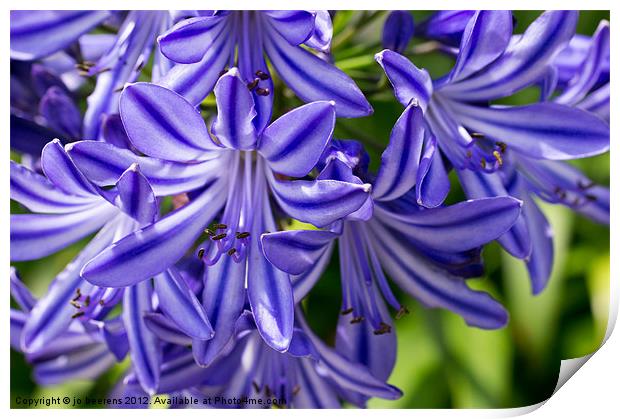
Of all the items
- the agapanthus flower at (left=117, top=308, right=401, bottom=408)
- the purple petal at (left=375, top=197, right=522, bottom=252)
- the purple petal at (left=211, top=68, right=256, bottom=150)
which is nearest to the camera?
the purple petal at (left=211, top=68, right=256, bottom=150)

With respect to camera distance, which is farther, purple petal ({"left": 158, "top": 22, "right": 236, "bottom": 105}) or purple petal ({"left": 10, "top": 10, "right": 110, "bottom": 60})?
purple petal ({"left": 10, "top": 10, "right": 110, "bottom": 60})


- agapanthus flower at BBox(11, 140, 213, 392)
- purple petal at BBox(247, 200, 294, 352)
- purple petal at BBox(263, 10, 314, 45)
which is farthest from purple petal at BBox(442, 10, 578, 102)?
agapanthus flower at BBox(11, 140, 213, 392)

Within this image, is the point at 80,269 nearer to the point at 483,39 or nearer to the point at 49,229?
the point at 49,229

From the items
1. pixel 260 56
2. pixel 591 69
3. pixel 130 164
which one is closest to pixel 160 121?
pixel 130 164

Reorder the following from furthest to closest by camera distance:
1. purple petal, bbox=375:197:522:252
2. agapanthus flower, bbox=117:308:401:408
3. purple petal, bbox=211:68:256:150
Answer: agapanthus flower, bbox=117:308:401:408, purple petal, bbox=375:197:522:252, purple petal, bbox=211:68:256:150

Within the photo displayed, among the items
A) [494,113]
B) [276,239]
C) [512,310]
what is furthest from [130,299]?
[512,310]

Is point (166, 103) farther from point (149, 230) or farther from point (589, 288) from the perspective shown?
point (589, 288)

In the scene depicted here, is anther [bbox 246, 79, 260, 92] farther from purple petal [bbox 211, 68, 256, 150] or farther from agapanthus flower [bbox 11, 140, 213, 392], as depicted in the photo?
agapanthus flower [bbox 11, 140, 213, 392]

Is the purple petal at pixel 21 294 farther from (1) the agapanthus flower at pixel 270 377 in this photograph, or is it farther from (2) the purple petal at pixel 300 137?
(2) the purple petal at pixel 300 137
